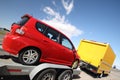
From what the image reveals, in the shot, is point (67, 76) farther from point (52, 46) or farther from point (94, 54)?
point (94, 54)

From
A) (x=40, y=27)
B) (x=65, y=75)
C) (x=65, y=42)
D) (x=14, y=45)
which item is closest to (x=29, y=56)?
(x=14, y=45)

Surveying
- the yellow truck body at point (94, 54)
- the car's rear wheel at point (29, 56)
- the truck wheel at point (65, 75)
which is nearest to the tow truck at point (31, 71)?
the truck wheel at point (65, 75)

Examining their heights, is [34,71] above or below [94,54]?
below

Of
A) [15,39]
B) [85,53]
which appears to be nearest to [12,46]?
[15,39]

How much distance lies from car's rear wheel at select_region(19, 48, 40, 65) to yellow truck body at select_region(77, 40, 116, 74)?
261 inches

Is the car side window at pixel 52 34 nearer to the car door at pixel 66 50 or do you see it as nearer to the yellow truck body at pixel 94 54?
the car door at pixel 66 50

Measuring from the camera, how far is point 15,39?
16.3 feet

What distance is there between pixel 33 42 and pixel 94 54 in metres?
7.41

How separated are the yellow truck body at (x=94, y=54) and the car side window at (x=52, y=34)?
5.79 metres

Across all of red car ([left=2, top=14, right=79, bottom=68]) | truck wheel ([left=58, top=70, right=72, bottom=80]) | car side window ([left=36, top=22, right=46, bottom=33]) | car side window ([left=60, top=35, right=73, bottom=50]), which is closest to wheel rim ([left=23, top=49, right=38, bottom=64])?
red car ([left=2, top=14, right=79, bottom=68])

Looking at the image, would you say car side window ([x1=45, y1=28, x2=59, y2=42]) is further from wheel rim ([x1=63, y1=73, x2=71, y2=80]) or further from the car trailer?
wheel rim ([x1=63, y1=73, x2=71, y2=80])

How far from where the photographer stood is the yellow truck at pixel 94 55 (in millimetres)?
10961

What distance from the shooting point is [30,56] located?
207 inches

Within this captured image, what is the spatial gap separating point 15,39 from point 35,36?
2.31ft
